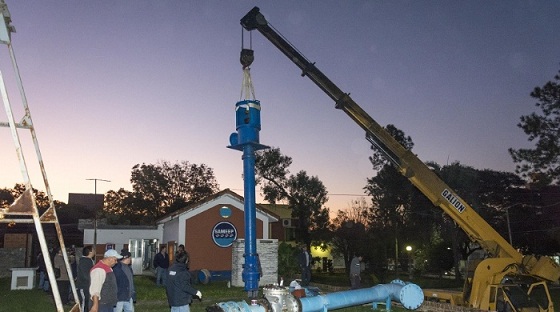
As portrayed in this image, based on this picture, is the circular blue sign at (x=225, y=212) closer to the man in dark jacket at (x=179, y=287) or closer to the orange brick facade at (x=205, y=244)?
the orange brick facade at (x=205, y=244)

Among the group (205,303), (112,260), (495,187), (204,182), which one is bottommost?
(205,303)

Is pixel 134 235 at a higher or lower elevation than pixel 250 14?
lower

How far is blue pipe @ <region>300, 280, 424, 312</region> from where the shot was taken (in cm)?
916

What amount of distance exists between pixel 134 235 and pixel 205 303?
15.2 metres

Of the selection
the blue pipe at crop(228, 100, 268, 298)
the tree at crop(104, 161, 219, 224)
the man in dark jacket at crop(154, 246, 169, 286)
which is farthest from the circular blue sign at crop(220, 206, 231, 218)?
the tree at crop(104, 161, 219, 224)

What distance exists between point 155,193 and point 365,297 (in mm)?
54409

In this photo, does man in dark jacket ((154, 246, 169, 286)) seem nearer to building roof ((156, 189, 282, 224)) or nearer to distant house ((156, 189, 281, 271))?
distant house ((156, 189, 281, 271))

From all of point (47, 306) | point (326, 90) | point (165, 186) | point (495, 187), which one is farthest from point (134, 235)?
point (165, 186)

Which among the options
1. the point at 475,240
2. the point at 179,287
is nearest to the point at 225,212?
the point at 475,240

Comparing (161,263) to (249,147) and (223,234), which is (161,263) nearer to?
(223,234)

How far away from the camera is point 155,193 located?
62.4 meters

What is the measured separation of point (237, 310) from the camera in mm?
7449

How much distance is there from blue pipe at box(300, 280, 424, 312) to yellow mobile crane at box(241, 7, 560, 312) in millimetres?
2674

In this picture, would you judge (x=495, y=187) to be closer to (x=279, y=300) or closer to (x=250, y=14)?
(x=250, y=14)
